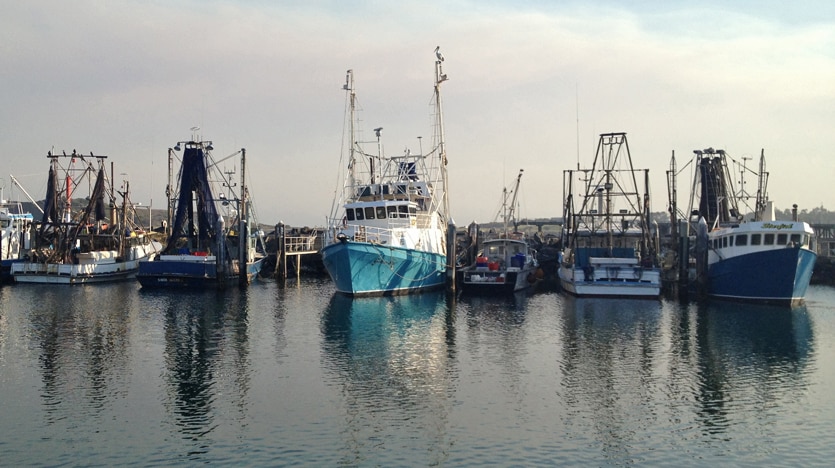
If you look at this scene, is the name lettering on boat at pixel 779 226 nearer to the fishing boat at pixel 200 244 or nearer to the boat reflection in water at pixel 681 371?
the boat reflection in water at pixel 681 371

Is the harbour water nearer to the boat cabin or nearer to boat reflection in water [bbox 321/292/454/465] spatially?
boat reflection in water [bbox 321/292/454/465]

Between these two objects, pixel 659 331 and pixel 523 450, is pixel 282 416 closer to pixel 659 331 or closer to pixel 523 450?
pixel 523 450

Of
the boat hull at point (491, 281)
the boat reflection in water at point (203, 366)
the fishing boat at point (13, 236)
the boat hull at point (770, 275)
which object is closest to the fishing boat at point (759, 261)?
the boat hull at point (770, 275)

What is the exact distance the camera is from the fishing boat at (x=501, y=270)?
64438 millimetres

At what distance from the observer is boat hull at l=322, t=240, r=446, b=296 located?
56094mm

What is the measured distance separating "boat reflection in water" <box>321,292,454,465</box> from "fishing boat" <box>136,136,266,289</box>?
63.3 feet

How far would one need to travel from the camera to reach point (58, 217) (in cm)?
8044

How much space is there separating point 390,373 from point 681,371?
1280 centimetres

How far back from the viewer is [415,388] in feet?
96.2

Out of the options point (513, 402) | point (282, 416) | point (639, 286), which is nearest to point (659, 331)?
point (639, 286)

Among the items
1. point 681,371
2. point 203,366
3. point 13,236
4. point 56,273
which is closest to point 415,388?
point 203,366

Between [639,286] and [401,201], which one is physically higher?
[401,201]

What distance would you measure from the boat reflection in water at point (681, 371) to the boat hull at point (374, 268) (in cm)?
1479

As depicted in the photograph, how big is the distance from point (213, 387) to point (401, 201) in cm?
3613
